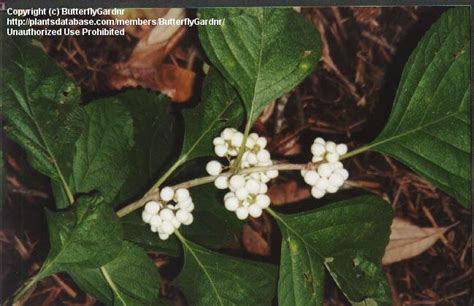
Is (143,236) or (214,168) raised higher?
(214,168)

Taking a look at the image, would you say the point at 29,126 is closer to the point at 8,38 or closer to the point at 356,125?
the point at 8,38

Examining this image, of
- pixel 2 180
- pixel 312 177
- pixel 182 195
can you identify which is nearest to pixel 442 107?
pixel 312 177

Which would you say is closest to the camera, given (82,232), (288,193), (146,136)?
(82,232)

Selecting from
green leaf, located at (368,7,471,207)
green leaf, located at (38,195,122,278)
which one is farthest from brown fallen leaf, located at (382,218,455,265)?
green leaf, located at (38,195,122,278)

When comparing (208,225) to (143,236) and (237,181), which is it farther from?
(237,181)

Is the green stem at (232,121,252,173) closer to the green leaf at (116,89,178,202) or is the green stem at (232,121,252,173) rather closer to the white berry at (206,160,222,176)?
the white berry at (206,160,222,176)

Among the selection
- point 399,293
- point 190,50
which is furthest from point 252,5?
point 399,293

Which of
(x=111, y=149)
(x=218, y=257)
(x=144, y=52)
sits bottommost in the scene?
(x=218, y=257)
